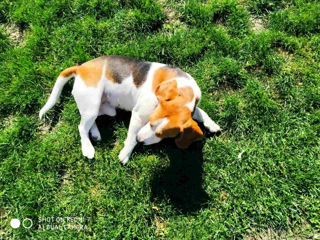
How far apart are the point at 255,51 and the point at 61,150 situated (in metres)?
3.60

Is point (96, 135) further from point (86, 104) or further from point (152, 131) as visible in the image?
point (152, 131)

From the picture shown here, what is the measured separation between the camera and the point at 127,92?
4051mm

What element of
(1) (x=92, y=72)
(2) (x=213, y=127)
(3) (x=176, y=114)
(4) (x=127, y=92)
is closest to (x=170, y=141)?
(2) (x=213, y=127)

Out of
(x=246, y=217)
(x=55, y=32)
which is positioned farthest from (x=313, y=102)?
(x=55, y=32)

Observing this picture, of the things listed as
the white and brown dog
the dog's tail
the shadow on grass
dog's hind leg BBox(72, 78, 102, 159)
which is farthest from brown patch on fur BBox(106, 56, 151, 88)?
the shadow on grass

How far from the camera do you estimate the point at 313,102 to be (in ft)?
14.8

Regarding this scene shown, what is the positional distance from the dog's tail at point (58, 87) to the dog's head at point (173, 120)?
A: 1.59 metres

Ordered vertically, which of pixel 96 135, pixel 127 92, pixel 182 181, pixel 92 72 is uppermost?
pixel 92 72

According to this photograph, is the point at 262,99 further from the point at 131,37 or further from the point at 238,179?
the point at 131,37

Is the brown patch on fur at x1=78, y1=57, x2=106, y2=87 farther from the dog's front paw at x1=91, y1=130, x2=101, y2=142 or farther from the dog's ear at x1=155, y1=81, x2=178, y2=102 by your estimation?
the dog's ear at x1=155, y1=81, x2=178, y2=102

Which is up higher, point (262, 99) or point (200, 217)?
point (262, 99)

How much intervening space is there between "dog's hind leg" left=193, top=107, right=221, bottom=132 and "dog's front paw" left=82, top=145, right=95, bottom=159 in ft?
5.31

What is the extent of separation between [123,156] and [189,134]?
1.33 m

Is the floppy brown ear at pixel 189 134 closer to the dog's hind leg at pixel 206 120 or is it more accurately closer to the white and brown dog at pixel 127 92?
the white and brown dog at pixel 127 92
